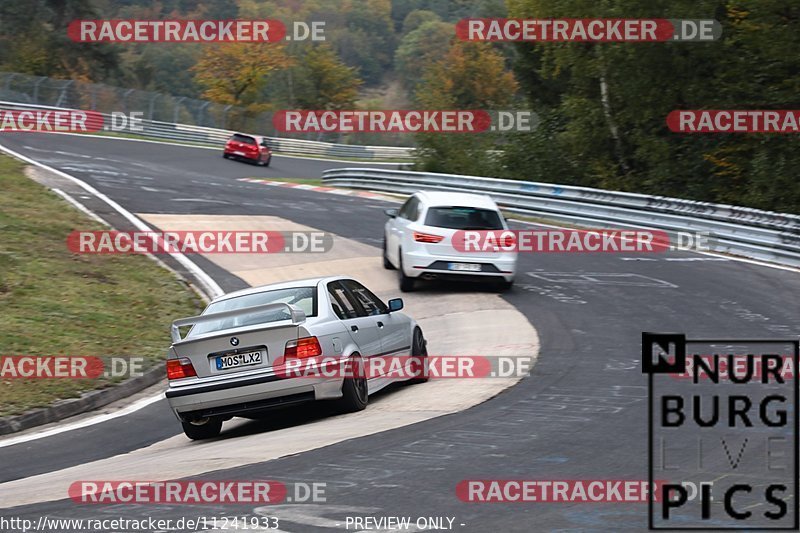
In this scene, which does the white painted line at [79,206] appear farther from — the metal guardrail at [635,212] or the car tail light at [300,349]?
the car tail light at [300,349]

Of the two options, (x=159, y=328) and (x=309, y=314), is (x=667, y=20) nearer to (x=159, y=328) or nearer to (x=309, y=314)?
(x=159, y=328)

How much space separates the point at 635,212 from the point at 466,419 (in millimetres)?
17012

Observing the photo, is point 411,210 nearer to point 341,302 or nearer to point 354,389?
point 341,302

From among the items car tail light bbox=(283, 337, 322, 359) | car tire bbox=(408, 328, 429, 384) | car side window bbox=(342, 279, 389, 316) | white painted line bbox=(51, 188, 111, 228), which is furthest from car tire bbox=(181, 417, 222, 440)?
white painted line bbox=(51, 188, 111, 228)

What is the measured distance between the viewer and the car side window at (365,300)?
11.8 metres

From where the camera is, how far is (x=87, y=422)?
12.0 metres

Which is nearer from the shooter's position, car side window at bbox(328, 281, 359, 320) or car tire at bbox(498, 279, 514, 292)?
car side window at bbox(328, 281, 359, 320)

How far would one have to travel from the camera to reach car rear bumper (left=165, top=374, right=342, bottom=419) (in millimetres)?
10211

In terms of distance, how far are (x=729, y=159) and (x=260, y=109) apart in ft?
175

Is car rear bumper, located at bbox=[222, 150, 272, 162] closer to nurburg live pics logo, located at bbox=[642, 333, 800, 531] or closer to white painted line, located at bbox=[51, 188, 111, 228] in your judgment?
white painted line, located at bbox=[51, 188, 111, 228]

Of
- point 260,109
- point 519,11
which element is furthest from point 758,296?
point 260,109

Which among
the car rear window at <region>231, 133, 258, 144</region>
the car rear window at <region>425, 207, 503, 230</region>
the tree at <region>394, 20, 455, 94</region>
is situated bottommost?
the car rear window at <region>425, 207, 503, 230</region>

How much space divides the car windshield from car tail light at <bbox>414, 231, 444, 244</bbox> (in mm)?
7087

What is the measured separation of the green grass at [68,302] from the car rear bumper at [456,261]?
12.1ft
